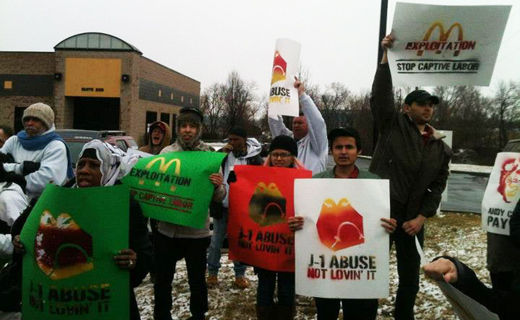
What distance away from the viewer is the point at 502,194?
3.63 meters

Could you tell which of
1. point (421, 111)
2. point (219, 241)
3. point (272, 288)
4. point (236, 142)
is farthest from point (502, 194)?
point (219, 241)

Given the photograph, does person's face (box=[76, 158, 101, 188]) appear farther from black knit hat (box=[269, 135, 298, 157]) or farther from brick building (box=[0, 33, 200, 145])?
brick building (box=[0, 33, 200, 145])

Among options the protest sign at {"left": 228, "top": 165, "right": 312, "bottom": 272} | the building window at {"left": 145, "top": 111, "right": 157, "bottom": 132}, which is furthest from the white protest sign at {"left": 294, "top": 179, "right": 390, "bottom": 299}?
the building window at {"left": 145, "top": 111, "right": 157, "bottom": 132}

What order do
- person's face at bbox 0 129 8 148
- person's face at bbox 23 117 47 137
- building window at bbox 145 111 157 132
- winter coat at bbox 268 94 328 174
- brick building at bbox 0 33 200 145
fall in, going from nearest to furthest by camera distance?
person's face at bbox 23 117 47 137 → winter coat at bbox 268 94 328 174 → person's face at bbox 0 129 8 148 → brick building at bbox 0 33 200 145 → building window at bbox 145 111 157 132

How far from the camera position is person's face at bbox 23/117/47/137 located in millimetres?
4059

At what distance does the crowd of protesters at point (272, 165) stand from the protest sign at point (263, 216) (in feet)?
0.40

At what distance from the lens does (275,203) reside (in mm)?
3609

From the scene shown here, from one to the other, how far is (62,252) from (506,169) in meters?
3.41

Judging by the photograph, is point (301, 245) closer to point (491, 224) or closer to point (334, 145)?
point (334, 145)

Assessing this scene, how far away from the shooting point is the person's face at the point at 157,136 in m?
5.54

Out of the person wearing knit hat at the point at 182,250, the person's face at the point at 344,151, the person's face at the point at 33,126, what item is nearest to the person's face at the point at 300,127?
the person wearing knit hat at the point at 182,250

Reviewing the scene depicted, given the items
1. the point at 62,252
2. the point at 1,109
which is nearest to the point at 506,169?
the point at 62,252

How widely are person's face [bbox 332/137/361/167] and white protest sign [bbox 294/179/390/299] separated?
0.79 ft

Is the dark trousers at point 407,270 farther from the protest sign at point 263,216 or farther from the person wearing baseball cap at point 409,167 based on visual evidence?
the protest sign at point 263,216
